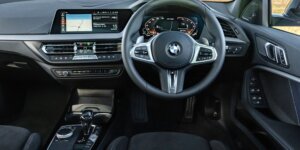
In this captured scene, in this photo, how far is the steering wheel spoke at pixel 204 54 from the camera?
1878mm

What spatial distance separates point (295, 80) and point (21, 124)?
76.7 inches

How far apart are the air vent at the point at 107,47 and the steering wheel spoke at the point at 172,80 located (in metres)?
0.44

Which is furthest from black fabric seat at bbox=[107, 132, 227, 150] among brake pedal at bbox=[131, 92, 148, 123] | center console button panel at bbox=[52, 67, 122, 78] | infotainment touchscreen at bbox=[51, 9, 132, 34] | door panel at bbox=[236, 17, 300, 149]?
brake pedal at bbox=[131, 92, 148, 123]

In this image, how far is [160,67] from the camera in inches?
73.4

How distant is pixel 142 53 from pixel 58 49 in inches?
22.3

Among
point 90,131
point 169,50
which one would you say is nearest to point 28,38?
point 90,131

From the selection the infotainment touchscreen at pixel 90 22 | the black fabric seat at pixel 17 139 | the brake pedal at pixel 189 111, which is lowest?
the brake pedal at pixel 189 111

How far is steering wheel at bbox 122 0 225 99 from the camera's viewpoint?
1.85 metres

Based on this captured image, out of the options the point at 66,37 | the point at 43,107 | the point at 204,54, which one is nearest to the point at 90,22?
the point at 66,37

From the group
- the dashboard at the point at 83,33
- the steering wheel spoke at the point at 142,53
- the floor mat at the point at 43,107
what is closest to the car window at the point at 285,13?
the dashboard at the point at 83,33

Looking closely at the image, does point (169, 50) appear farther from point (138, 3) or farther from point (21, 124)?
point (21, 124)

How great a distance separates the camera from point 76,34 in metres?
2.20

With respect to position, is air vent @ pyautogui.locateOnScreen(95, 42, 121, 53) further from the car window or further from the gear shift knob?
the car window

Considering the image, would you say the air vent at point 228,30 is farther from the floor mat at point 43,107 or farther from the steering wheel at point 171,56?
the floor mat at point 43,107
